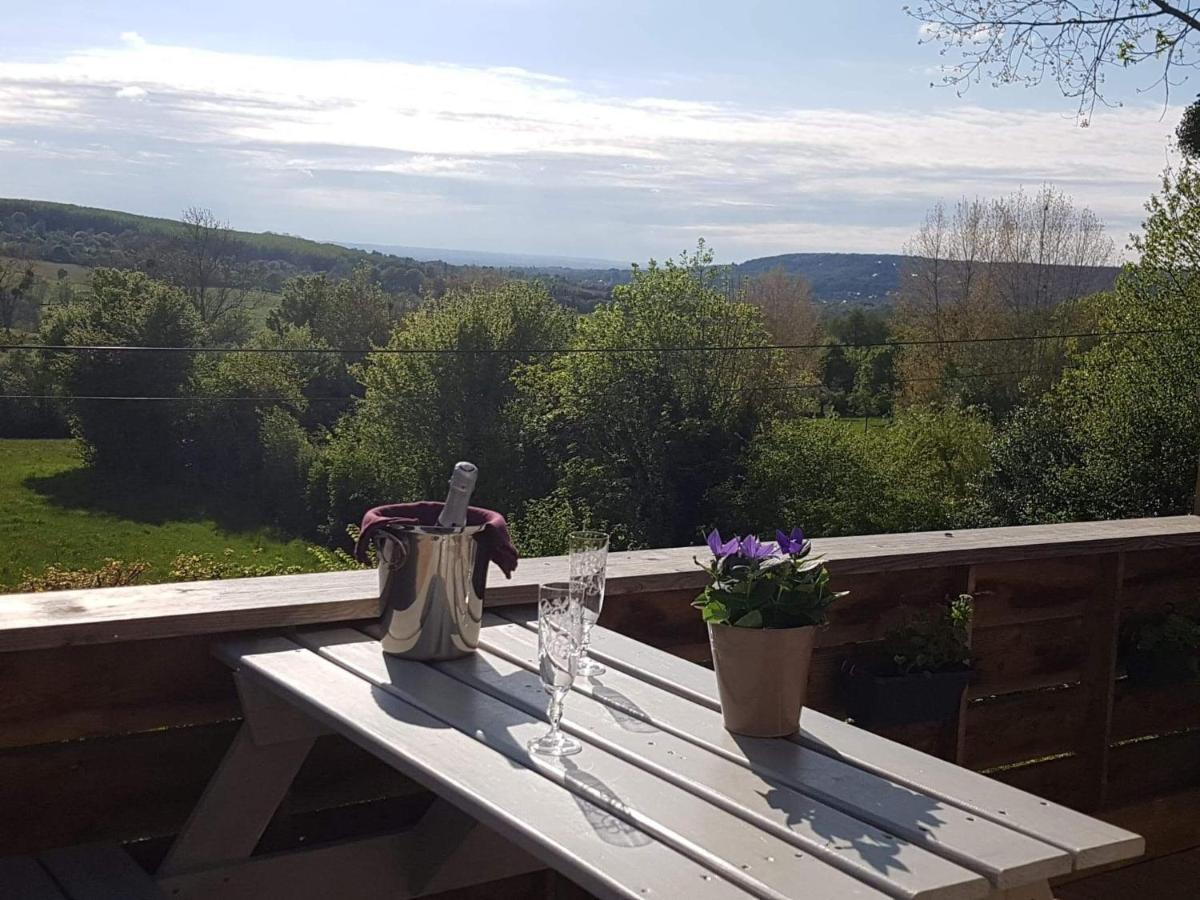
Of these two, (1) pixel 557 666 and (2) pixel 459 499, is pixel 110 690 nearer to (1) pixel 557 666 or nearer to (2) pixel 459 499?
(2) pixel 459 499

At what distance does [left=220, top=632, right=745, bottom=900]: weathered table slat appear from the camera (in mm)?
Answer: 890

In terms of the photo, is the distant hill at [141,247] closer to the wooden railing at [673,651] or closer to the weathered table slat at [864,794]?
the wooden railing at [673,651]

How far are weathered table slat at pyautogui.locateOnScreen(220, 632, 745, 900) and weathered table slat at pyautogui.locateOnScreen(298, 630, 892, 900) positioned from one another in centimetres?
1

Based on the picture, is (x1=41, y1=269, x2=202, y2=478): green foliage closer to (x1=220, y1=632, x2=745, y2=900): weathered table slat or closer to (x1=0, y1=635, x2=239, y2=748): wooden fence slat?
(x1=0, y1=635, x2=239, y2=748): wooden fence slat

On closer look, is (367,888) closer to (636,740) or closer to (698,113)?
(636,740)

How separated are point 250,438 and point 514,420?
256 inches

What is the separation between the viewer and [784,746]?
1.19 meters

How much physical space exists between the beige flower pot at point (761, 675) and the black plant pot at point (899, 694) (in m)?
0.89

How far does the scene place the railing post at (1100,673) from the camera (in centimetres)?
244

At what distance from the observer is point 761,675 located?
119 centimetres

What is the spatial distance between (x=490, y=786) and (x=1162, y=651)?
186cm

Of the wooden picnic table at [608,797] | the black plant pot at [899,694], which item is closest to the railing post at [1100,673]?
the black plant pot at [899,694]

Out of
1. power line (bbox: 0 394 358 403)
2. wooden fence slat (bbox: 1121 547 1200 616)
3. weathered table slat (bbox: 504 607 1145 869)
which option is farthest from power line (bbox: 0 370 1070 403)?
weathered table slat (bbox: 504 607 1145 869)

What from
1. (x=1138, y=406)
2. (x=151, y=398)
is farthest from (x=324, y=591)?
(x=151, y=398)
